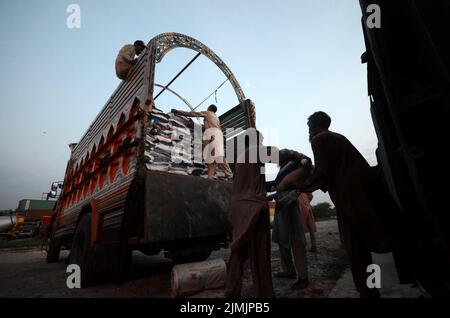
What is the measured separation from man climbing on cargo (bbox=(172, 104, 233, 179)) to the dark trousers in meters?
1.45

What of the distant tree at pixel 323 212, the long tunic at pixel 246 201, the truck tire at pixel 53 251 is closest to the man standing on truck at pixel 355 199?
the long tunic at pixel 246 201

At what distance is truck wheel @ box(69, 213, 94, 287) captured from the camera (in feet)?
9.45

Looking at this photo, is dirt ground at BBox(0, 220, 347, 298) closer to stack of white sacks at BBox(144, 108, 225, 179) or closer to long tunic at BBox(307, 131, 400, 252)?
long tunic at BBox(307, 131, 400, 252)

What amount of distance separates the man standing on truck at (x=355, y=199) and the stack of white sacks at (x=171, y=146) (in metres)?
1.47

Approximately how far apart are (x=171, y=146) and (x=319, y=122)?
1852 millimetres

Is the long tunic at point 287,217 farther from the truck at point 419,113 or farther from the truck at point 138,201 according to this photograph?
the truck at point 419,113

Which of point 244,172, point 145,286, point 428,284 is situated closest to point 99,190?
point 145,286

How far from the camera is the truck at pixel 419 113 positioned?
1.17 m

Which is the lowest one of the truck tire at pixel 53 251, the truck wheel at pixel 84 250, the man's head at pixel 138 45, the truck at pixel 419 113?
the truck tire at pixel 53 251

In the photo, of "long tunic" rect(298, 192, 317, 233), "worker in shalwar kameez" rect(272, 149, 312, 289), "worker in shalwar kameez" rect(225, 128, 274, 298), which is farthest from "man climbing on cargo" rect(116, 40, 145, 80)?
"long tunic" rect(298, 192, 317, 233)

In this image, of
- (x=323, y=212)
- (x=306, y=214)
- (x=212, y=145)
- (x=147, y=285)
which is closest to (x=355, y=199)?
(x=212, y=145)
